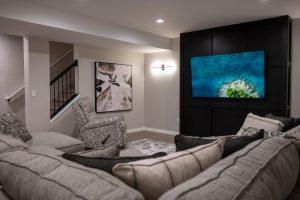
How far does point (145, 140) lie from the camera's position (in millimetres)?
5859

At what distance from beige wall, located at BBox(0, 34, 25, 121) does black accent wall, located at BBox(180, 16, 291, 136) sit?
3879 millimetres

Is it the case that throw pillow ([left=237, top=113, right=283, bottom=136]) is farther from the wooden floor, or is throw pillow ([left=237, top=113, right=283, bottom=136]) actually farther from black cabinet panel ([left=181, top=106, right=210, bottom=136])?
the wooden floor

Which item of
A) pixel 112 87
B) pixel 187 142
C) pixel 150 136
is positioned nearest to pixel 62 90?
pixel 112 87

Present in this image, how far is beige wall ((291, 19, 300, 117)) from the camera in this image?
4.81m

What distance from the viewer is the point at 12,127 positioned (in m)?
3.25

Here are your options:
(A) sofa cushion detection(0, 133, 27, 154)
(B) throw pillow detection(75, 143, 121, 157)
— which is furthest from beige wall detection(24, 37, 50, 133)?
(B) throw pillow detection(75, 143, 121, 157)

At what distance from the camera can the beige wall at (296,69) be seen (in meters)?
4.81

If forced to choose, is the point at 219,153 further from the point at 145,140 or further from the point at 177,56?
the point at 177,56

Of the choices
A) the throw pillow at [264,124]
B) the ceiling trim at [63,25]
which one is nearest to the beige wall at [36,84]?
the ceiling trim at [63,25]

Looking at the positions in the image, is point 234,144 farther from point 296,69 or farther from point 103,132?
point 296,69

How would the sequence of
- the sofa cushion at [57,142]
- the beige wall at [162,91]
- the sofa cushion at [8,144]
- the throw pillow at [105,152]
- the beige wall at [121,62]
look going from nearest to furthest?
the throw pillow at [105,152]
the sofa cushion at [8,144]
the sofa cushion at [57,142]
the beige wall at [121,62]
the beige wall at [162,91]

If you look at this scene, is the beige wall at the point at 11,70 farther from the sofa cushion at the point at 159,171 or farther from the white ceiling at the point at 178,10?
the sofa cushion at the point at 159,171

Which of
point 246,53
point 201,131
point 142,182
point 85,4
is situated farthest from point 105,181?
point 201,131

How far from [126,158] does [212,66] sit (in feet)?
15.4
